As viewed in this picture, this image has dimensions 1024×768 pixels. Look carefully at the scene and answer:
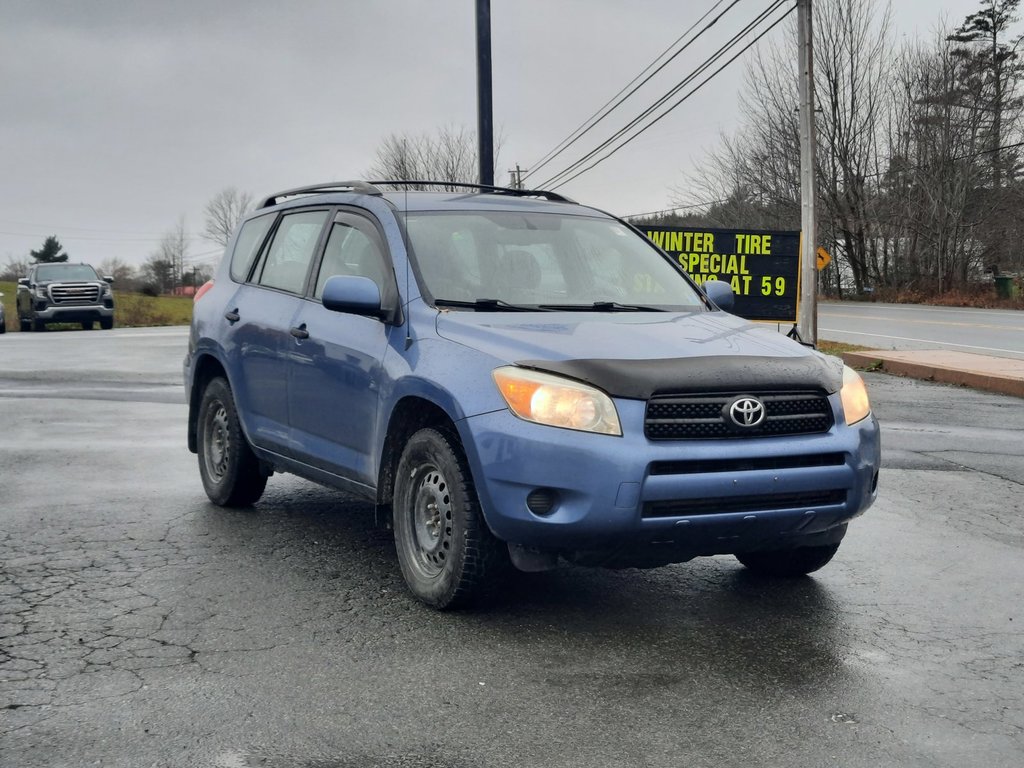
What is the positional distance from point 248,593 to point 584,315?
197 cm

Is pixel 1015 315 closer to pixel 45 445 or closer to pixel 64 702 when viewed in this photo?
pixel 45 445

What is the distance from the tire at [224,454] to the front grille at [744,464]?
321 centimetres

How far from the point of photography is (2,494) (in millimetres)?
7336

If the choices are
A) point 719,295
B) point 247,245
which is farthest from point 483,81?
point 719,295

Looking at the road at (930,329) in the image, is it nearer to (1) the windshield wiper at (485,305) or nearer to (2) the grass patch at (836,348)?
(2) the grass patch at (836,348)

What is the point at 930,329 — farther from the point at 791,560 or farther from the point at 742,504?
the point at 742,504

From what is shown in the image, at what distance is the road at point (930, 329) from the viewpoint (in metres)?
22.4

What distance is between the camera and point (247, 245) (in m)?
7.22

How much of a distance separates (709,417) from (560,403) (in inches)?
22.6

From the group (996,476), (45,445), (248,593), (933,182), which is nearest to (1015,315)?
(933,182)

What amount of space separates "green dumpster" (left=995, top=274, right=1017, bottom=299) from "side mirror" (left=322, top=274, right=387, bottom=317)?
41098 millimetres

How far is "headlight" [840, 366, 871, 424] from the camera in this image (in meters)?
4.76

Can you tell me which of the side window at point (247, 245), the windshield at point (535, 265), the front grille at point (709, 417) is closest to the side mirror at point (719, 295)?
the windshield at point (535, 265)

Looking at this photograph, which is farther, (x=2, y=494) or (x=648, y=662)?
(x=2, y=494)
